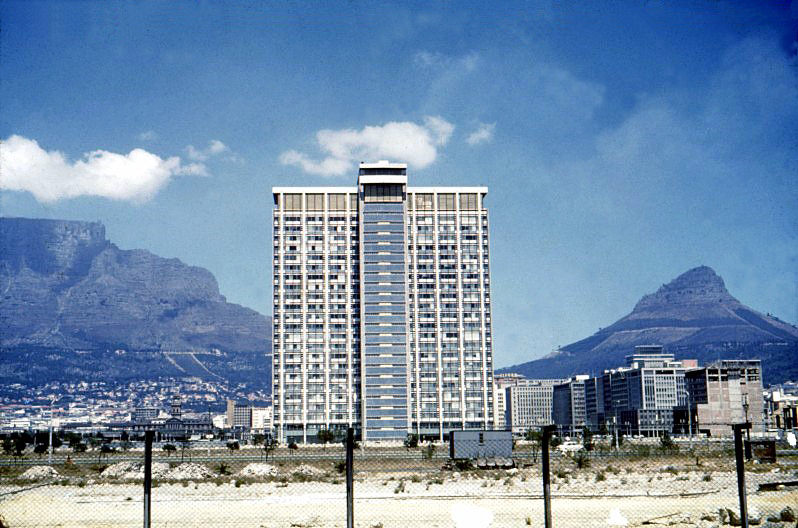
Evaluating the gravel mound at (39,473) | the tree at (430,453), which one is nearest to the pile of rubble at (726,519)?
the tree at (430,453)

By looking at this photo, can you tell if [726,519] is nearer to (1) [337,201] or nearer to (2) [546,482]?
(2) [546,482]

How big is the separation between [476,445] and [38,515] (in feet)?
112

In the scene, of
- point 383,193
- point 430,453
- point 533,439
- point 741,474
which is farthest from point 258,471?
point 383,193

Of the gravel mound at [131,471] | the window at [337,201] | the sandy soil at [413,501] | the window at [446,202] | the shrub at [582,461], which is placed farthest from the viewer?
the window at [446,202]

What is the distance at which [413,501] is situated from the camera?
33.6m

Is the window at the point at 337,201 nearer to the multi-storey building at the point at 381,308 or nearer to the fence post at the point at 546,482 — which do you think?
the multi-storey building at the point at 381,308

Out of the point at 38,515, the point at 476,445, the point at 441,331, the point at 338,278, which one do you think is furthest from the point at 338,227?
the point at 38,515

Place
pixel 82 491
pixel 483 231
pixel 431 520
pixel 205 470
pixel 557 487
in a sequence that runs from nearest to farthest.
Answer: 1. pixel 431 520
2. pixel 557 487
3. pixel 82 491
4. pixel 205 470
5. pixel 483 231

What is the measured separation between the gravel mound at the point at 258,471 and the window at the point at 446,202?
12349cm

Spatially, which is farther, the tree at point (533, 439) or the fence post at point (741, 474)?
the tree at point (533, 439)

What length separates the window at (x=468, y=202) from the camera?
176625 millimetres

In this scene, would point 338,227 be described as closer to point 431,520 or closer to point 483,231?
point 483,231

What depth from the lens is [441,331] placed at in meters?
173

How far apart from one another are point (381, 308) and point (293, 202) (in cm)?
2899
